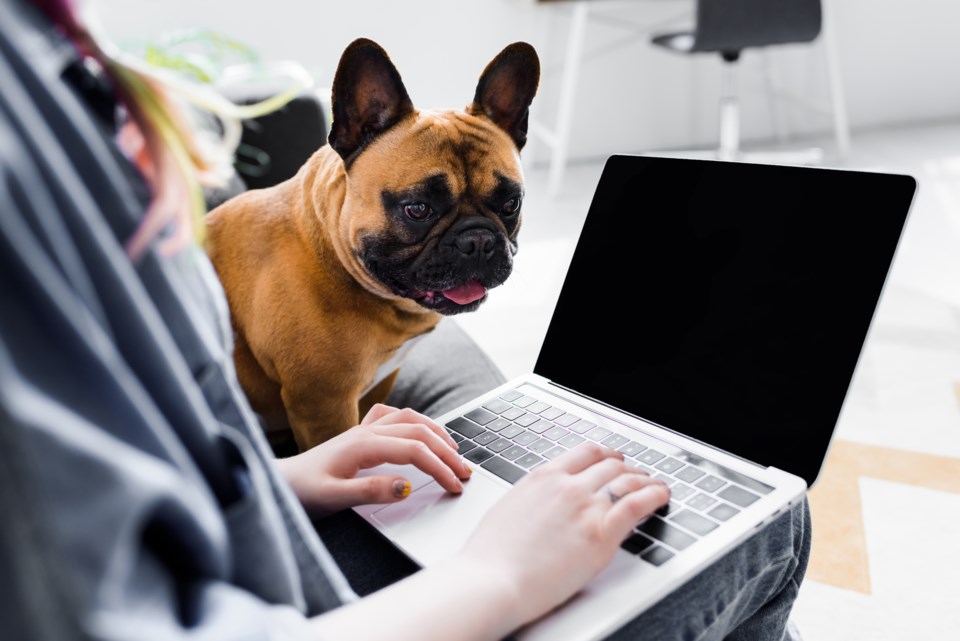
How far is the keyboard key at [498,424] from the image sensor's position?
0.71 m

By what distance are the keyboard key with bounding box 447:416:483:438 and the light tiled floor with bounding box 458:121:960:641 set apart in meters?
0.55

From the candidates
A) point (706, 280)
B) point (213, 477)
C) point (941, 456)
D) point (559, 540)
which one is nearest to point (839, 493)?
point (941, 456)

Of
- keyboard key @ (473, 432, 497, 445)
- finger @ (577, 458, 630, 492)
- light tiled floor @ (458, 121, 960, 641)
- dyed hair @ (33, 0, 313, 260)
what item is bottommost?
light tiled floor @ (458, 121, 960, 641)

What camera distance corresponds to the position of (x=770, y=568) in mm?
597

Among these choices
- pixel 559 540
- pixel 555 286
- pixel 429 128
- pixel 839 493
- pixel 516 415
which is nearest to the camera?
pixel 559 540

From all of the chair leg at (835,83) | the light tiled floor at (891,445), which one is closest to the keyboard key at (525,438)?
the light tiled floor at (891,445)

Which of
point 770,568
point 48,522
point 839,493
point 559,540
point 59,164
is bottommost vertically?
point 839,493

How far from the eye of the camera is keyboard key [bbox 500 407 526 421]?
0.73 m

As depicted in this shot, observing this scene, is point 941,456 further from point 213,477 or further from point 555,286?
point 213,477

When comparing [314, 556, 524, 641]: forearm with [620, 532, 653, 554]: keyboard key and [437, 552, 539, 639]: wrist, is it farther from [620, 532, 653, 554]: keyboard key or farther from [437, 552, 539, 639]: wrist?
[620, 532, 653, 554]: keyboard key

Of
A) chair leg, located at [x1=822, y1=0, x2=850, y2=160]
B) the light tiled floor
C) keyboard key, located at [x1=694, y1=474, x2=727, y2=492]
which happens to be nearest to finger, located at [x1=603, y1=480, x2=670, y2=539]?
keyboard key, located at [x1=694, y1=474, x2=727, y2=492]

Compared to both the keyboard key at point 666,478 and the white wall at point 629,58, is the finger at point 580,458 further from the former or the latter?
the white wall at point 629,58

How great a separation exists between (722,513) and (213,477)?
1.24ft

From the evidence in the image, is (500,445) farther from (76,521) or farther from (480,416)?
(76,521)
